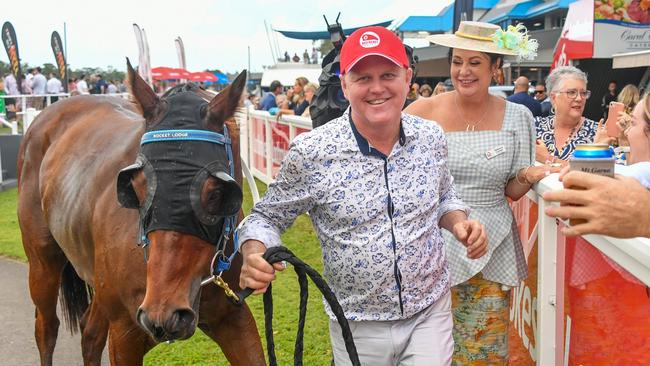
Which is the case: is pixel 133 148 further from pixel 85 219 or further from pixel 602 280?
pixel 602 280

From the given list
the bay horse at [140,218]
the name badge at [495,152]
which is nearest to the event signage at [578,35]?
the bay horse at [140,218]

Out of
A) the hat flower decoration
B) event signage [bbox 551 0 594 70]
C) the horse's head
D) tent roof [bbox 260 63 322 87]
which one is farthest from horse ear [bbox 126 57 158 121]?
tent roof [bbox 260 63 322 87]

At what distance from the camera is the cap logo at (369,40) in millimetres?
2262

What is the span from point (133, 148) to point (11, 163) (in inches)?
447

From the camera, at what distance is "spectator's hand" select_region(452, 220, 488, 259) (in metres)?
2.34

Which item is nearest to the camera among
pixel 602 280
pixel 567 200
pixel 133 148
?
pixel 567 200

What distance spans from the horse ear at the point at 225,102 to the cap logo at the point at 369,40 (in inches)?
24.8

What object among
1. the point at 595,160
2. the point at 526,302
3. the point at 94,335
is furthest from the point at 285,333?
the point at 595,160

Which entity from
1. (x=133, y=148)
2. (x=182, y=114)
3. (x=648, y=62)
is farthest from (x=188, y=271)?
(x=648, y=62)

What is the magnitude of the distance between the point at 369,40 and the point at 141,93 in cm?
102

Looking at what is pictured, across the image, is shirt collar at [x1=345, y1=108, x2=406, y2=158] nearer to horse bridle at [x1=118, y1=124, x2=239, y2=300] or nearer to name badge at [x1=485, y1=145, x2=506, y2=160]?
horse bridle at [x1=118, y1=124, x2=239, y2=300]

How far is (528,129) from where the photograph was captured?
3082mm

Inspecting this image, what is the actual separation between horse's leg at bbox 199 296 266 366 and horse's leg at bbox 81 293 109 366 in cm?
99

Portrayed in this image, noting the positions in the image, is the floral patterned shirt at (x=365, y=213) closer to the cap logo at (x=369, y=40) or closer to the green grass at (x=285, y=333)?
the cap logo at (x=369, y=40)
